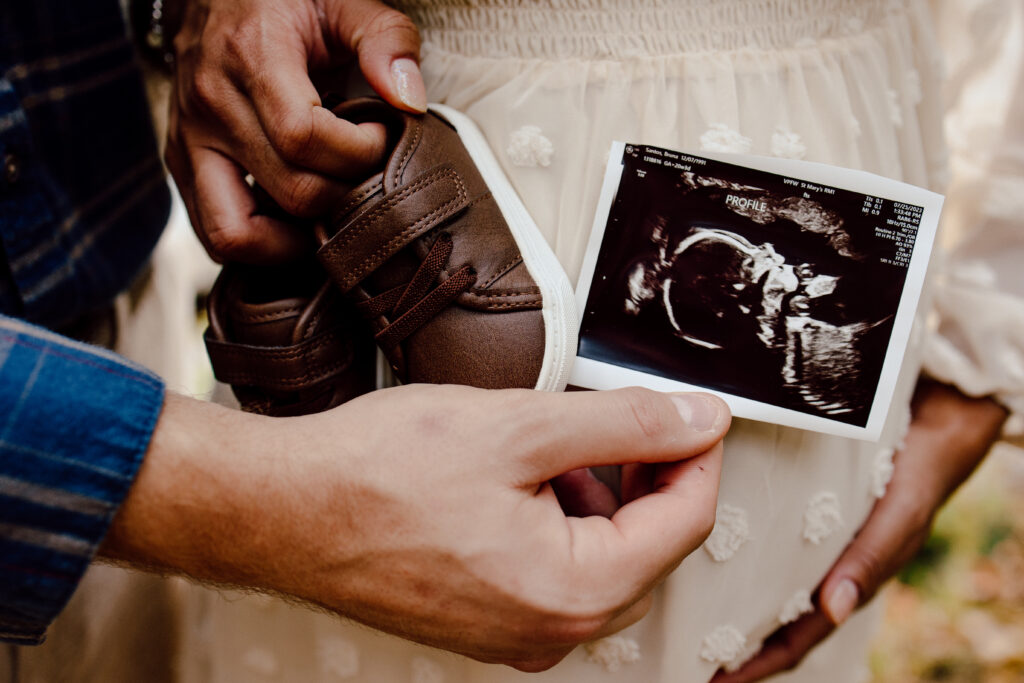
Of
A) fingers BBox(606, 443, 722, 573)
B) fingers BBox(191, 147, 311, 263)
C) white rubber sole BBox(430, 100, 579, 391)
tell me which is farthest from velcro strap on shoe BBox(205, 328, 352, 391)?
fingers BBox(606, 443, 722, 573)

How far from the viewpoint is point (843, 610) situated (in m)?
0.75

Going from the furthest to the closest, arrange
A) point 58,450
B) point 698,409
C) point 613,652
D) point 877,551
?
point 877,551 → point 613,652 → point 698,409 → point 58,450

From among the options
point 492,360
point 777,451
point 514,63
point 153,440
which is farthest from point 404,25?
point 777,451

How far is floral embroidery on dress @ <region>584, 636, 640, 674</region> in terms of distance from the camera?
2.17 ft

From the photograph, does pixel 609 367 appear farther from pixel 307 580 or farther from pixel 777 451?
pixel 307 580

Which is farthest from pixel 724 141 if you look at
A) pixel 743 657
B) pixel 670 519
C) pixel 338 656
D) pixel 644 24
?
pixel 338 656

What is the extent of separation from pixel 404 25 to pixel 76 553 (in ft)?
1.87

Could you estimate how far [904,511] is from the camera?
0.80 meters

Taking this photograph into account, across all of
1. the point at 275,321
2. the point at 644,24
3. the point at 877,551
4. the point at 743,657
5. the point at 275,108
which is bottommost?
the point at 743,657

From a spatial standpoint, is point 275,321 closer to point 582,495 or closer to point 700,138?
point 582,495

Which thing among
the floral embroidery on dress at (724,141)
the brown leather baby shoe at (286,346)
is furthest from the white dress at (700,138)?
the brown leather baby shoe at (286,346)

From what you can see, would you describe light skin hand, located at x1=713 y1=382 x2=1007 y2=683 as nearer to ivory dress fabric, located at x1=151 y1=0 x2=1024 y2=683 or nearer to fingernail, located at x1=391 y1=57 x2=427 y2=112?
ivory dress fabric, located at x1=151 y1=0 x2=1024 y2=683

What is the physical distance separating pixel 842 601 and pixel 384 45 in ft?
2.68

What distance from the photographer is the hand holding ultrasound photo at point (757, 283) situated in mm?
583
